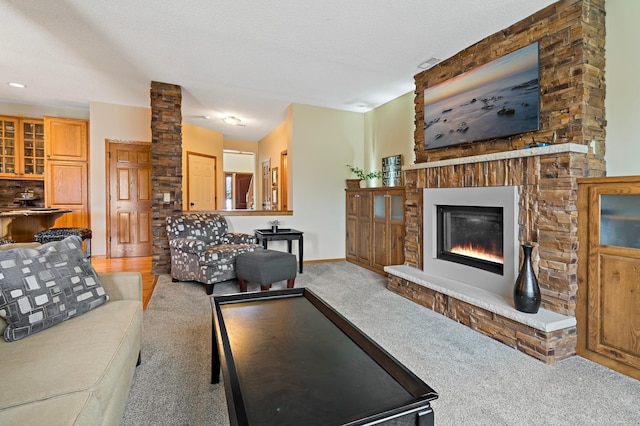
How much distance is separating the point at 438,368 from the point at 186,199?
594 centimetres

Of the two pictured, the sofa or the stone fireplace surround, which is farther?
the stone fireplace surround

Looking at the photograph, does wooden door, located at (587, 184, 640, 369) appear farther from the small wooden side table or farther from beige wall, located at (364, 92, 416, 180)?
the small wooden side table

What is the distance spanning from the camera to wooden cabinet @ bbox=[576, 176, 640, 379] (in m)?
1.99

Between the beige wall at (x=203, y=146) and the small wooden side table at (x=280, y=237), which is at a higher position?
the beige wall at (x=203, y=146)

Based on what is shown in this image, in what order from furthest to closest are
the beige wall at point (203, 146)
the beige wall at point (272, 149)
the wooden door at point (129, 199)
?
the beige wall at point (272, 149) → the beige wall at point (203, 146) → the wooden door at point (129, 199)

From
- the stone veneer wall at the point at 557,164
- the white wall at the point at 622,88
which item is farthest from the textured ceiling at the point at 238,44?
the white wall at the point at 622,88

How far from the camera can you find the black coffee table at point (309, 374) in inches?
39.4

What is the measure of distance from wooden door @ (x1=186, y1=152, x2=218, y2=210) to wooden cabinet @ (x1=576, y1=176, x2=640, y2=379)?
6.37 meters

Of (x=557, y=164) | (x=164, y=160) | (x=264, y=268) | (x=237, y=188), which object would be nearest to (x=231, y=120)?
(x=164, y=160)

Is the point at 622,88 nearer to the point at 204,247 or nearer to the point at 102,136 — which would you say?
the point at 204,247

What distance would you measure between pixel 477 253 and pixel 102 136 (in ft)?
19.8

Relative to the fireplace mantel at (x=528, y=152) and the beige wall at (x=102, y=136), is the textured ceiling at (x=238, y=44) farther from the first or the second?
the fireplace mantel at (x=528, y=152)

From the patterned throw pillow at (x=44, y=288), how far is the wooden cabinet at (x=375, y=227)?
3.40 meters

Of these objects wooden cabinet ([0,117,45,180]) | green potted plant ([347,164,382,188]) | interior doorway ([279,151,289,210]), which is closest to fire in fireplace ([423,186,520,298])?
green potted plant ([347,164,382,188])
